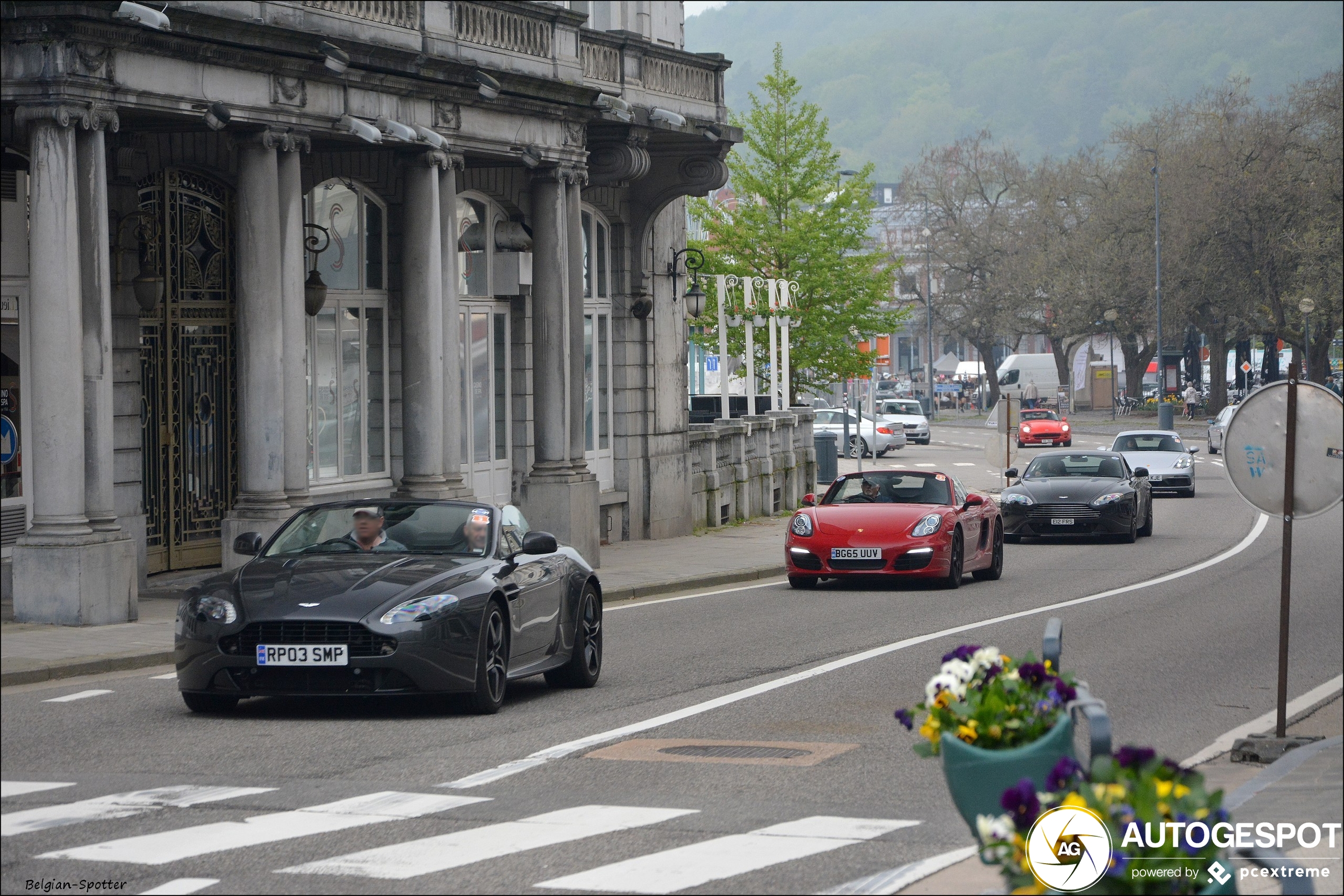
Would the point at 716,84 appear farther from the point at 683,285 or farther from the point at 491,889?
the point at 491,889

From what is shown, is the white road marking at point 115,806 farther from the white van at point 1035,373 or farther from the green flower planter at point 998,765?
the white van at point 1035,373

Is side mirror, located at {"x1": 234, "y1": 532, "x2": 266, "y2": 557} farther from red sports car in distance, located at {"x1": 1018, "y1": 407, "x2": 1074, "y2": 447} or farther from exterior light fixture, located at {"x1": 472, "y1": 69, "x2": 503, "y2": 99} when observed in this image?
red sports car in distance, located at {"x1": 1018, "y1": 407, "x2": 1074, "y2": 447}

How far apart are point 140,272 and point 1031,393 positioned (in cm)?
8255

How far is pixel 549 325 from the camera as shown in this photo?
2327 centimetres

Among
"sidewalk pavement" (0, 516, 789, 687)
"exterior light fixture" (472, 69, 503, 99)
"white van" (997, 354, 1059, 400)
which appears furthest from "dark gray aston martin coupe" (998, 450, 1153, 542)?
"white van" (997, 354, 1059, 400)

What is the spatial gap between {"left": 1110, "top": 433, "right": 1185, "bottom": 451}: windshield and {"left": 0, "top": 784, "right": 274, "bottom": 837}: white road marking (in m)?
34.5

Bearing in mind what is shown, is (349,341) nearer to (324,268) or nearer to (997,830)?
(324,268)

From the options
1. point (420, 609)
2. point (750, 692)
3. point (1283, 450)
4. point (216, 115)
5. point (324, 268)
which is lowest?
point (750, 692)

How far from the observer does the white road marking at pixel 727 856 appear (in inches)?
253

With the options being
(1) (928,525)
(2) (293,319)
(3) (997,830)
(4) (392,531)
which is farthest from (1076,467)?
(3) (997,830)

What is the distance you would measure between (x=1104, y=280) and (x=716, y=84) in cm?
5862

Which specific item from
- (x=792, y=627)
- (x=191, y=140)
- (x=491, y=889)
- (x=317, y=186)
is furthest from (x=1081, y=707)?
(x=317, y=186)

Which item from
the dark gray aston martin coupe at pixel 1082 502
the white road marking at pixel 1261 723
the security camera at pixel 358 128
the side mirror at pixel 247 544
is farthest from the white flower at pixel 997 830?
the dark gray aston martin coupe at pixel 1082 502

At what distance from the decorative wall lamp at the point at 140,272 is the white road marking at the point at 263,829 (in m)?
11.2
